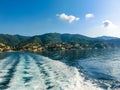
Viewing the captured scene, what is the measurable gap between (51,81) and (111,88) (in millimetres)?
6583

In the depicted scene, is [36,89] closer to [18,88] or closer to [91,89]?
[18,88]

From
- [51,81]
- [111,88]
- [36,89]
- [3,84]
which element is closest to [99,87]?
[111,88]

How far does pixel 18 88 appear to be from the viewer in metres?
22.5

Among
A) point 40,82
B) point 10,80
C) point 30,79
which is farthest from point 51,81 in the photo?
point 10,80

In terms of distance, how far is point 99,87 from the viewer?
24.3 metres

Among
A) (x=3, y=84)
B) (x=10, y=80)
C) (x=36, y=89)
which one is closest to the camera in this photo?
(x=36, y=89)

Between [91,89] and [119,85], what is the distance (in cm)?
473

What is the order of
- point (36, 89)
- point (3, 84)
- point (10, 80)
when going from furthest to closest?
1. point (10, 80)
2. point (3, 84)
3. point (36, 89)

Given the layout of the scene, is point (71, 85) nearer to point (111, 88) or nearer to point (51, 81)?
point (51, 81)

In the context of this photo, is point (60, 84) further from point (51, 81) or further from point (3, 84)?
point (3, 84)

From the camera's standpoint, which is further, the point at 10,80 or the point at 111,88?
the point at 10,80

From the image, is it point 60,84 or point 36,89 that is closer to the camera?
point 36,89

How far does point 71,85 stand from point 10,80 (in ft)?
23.5

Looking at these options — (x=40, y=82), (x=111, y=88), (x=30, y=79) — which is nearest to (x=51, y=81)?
(x=40, y=82)
